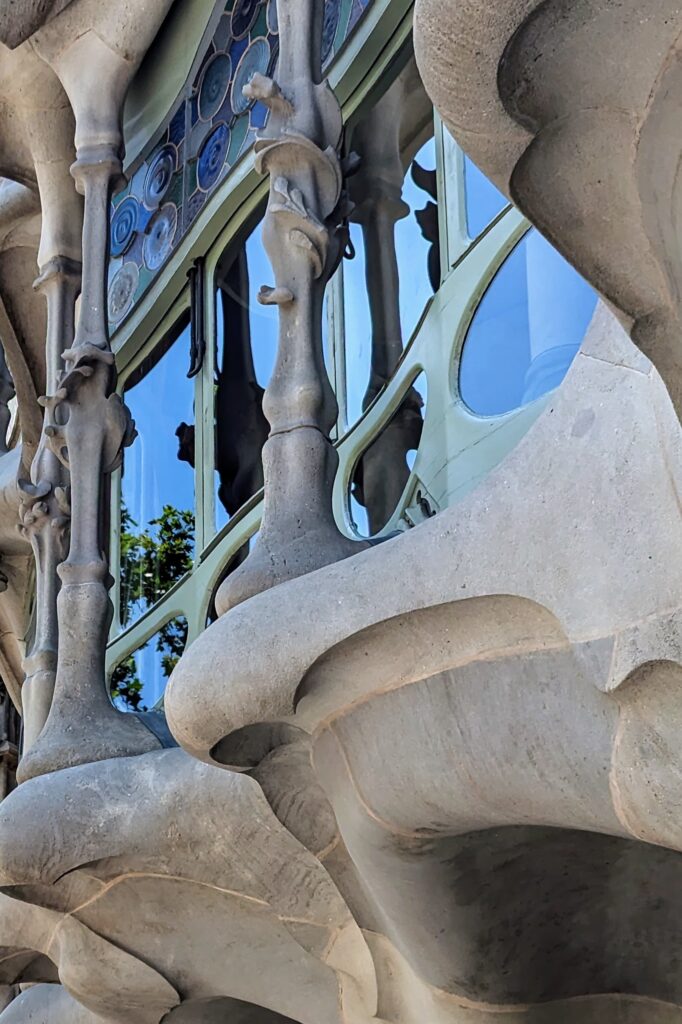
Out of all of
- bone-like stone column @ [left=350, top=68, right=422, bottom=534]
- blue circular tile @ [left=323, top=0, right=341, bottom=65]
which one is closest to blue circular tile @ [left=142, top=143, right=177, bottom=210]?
blue circular tile @ [left=323, top=0, right=341, bottom=65]

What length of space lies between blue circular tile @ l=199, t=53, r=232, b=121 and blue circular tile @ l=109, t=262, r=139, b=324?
0.79 meters

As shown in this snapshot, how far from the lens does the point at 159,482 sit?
265 inches

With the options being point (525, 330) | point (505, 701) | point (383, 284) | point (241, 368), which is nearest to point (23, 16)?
point (241, 368)

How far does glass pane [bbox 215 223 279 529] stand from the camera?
605cm

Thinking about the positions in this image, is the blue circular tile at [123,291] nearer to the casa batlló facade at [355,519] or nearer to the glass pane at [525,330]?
the casa batlló facade at [355,519]

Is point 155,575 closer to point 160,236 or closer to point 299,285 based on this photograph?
point 160,236

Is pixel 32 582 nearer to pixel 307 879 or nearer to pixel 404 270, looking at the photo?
pixel 404 270

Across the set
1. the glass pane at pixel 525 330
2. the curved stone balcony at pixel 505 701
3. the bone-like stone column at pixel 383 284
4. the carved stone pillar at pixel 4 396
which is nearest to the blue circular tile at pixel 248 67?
the bone-like stone column at pixel 383 284

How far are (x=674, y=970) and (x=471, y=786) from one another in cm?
132

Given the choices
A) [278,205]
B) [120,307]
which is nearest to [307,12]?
[278,205]

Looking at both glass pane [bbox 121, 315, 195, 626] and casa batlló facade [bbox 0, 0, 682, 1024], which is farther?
glass pane [bbox 121, 315, 195, 626]

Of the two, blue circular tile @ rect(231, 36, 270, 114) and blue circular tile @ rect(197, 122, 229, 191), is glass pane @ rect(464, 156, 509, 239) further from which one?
blue circular tile @ rect(197, 122, 229, 191)

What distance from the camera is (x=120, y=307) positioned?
23.9ft

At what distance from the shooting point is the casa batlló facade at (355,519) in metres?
2.65
